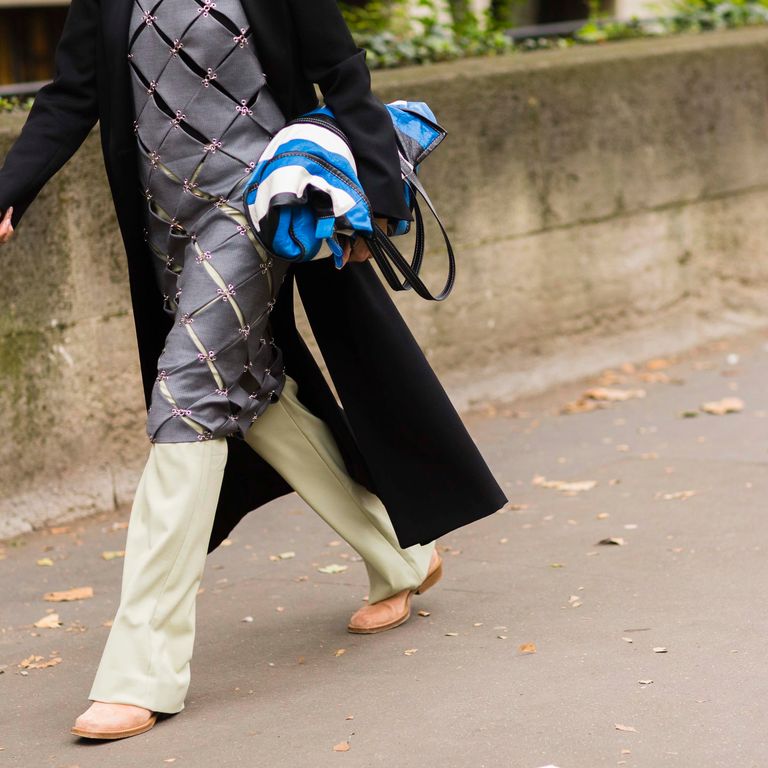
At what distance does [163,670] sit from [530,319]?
13.1 ft

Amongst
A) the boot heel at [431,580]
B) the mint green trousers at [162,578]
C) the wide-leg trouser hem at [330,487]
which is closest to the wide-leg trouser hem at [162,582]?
the mint green trousers at [162,578]

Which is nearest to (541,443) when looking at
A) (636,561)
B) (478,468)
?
(636,561)

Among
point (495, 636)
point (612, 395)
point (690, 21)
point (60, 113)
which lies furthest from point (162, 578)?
point (690, 21)

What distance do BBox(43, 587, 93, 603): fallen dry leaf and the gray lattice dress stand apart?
1.43m

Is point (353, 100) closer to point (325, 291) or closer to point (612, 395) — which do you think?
point (325, 291)

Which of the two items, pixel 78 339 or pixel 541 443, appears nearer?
pixel 78 339

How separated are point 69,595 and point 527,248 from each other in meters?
3.10

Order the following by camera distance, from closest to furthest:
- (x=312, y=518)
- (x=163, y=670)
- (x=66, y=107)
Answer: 1. (x=163, y=670)
2. (x=66, y=107)
3. (x=312, y=518)

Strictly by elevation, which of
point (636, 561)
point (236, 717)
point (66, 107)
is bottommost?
point (636, 561)

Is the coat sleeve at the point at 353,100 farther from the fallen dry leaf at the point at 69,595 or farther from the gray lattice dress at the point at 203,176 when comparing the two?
the fallen dry leaf at the point at 69,595

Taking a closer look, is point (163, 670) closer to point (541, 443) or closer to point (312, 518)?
point (312, 518)

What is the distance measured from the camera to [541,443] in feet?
21.0

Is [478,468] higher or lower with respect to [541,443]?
higher

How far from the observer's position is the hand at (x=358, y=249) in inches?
142
